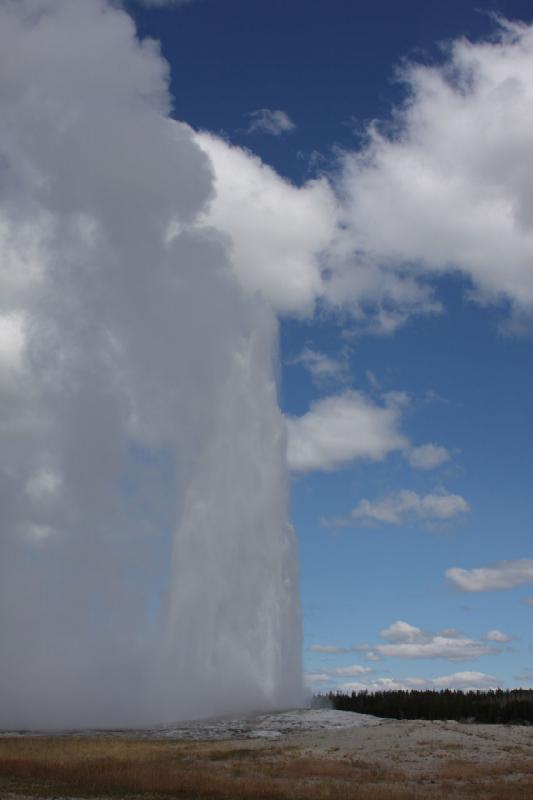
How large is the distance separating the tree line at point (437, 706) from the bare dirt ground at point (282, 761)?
30.5 m

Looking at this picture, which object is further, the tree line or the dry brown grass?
the tree line

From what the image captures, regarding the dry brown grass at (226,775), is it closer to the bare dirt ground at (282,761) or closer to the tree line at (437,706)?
the bare dirt ground at (282,761)

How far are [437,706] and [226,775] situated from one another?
5664 centimetres

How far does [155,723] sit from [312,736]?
14290 millimetres

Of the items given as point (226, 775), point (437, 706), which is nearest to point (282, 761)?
point (226, 775)

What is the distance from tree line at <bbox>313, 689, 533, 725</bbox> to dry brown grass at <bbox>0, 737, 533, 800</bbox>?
38607 millimetres

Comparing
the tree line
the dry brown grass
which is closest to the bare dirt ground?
the dry brown grass

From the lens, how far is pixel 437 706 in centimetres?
8212

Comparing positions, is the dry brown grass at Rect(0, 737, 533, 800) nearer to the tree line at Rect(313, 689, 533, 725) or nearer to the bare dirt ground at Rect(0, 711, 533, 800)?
the bare dirt ground at Rect(0, 711, 533, 800)

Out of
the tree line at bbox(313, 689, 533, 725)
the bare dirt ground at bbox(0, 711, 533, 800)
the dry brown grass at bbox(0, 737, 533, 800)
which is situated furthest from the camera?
the tree line at bbox(313, 689, 533, 725)

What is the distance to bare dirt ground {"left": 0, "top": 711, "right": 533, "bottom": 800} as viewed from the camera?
88.6 ft

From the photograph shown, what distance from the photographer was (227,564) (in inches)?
2334

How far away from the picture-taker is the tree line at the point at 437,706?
76.4 m

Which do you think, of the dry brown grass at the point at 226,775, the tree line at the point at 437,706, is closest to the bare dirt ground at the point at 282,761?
the dry brown grass at the point at 226,775
